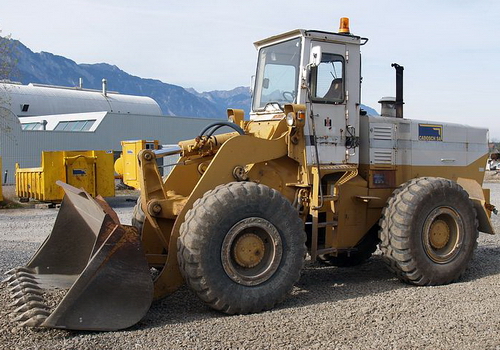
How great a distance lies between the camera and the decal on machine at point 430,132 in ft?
25.8

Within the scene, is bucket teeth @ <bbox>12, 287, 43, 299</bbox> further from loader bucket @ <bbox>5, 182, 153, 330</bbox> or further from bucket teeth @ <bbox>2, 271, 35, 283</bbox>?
bucket teeth @ <bbox>2, 271, 35, 283</bbox>

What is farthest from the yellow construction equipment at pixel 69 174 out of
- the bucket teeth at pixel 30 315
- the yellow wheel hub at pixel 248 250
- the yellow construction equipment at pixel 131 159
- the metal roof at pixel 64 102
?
the metal roof at pixel 64 102

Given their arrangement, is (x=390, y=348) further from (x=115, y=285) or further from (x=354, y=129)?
(x=354, y=129)

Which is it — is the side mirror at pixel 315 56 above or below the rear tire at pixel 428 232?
above

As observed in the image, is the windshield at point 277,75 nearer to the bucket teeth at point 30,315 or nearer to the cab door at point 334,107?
the cab door at point 334,107

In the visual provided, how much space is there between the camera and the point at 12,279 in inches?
248

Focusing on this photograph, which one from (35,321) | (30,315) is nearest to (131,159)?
(30,315)

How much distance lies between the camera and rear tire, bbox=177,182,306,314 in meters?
5.43

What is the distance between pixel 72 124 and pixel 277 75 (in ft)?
93.7

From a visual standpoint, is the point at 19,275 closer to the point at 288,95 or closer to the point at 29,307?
the point at 29,307

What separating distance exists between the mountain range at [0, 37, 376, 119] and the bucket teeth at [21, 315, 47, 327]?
5304 inches

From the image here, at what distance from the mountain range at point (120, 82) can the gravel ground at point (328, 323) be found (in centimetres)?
13327

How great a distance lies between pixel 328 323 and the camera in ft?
17.2

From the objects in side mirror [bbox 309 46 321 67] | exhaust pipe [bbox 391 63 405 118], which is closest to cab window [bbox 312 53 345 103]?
side mirror [bbox 309 46 321 67]
